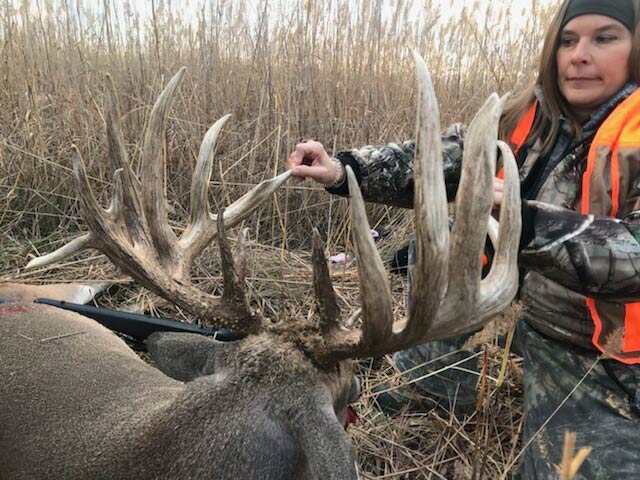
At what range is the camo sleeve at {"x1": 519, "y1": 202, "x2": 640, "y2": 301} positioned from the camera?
5.13 ft

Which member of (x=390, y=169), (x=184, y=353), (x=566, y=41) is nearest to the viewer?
(x=184, y=353)

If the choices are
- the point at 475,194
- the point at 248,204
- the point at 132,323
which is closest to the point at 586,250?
the point at 475,194

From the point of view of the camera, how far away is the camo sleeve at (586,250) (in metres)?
1.56

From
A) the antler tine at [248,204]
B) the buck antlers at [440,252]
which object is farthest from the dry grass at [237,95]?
the buck antlers at [440,252]

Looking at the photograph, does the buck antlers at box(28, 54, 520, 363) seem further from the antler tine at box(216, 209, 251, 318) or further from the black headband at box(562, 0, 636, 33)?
the black headband at box(562, 0, 636, 33)

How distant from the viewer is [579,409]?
188 centimetres

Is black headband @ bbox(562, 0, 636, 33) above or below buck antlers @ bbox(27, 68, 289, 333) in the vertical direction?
above

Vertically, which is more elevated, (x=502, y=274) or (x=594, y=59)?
(x=594, y=59)

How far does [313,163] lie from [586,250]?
3.71 feet

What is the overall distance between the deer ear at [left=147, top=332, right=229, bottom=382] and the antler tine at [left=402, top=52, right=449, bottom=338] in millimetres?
611

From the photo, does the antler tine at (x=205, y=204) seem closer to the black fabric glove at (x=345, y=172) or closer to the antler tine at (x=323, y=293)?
the black fabric glove at (x=345, y=172)

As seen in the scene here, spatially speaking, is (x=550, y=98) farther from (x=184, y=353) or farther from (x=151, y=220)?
(x=184, y=353)

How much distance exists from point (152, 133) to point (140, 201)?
234 millimetres

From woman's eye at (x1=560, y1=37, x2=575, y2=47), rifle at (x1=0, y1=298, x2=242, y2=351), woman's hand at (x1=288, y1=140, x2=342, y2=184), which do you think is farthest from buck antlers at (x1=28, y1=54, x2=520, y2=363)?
woman's eye at (x1=560, y1=37, x2=575, y2=47)
